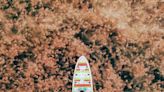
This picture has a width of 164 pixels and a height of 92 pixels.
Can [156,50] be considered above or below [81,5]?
below

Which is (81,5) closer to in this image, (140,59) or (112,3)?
(112,3)

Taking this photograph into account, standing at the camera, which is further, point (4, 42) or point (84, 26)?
point (84, 26)

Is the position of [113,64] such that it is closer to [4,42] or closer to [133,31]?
[133,31]

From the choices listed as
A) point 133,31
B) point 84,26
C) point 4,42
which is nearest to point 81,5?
point 84,26

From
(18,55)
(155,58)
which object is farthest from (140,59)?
(18,55)

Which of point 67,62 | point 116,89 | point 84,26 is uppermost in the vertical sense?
point 84,26

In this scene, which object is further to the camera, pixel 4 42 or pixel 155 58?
pixel 155 58
